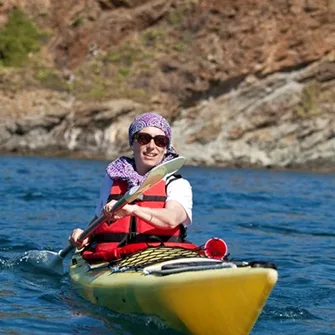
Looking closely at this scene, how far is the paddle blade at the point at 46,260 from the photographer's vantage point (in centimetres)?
680

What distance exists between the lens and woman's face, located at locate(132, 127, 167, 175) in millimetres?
5480

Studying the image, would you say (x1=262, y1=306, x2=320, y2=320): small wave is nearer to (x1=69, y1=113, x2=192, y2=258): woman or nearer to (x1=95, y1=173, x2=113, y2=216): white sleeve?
(x1=69, y1=113, x2=192, y2=258): woman

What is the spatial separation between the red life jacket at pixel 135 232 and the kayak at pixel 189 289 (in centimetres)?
22

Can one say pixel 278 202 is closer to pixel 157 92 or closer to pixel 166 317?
pixel 166 317

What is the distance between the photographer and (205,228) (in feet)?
33.3

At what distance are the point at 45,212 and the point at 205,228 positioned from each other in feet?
8.11

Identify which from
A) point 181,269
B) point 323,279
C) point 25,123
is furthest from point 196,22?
point 181,269

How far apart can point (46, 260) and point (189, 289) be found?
9.63 ft

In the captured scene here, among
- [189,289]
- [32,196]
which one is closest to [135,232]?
[189,289]

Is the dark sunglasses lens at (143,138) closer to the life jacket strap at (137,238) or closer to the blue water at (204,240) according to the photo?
the life jacket strap at (137,238)

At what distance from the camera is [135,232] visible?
5.48 meters

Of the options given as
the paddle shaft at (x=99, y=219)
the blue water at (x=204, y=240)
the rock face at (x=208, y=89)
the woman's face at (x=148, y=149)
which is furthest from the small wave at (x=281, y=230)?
the rock face at (x=208, y=89)

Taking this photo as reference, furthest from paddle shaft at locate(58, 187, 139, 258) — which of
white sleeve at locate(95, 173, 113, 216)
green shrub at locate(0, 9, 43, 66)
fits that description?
green shrub at locate(0, 9, 43, 66)

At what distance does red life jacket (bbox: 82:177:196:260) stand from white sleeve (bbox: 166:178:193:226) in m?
0.05
